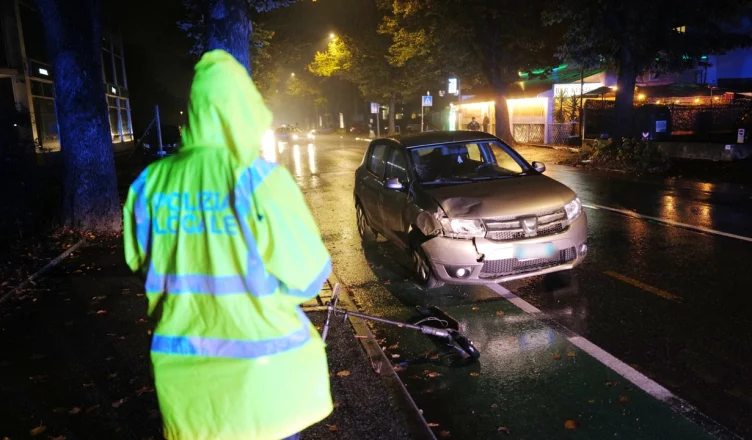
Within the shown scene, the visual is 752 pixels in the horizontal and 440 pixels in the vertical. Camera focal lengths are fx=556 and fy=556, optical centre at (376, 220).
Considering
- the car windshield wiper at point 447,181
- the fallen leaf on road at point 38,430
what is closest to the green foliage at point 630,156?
the car windshield wiper at point 447,181

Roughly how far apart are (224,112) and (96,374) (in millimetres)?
3574

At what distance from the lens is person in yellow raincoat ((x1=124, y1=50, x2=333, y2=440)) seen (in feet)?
5.69

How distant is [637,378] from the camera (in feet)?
13.6

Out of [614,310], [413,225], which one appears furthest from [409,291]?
[614,310]

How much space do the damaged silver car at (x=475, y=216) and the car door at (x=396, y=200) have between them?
13 mm

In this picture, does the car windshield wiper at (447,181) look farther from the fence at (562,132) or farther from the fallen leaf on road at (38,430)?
the fence at (562,132)

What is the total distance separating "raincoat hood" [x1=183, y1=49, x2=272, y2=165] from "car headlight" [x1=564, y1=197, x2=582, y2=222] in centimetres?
498

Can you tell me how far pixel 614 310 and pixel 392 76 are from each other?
4302 centimetres

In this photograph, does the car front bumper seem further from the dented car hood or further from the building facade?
the building facade

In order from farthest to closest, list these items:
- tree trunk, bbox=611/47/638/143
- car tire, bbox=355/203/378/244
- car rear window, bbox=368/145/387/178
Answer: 1. tree trunk, bbox=611/47/638/143
2. car tire, bbox=355/203/378/244
3. car rear window, bbox=368/145/387/178

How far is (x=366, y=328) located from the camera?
17.0ft

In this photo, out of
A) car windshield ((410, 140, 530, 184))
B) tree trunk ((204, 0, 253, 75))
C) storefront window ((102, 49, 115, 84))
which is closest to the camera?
car windshield ((410, 140, 530, 184))

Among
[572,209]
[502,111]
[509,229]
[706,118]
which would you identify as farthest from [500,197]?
[502,111]

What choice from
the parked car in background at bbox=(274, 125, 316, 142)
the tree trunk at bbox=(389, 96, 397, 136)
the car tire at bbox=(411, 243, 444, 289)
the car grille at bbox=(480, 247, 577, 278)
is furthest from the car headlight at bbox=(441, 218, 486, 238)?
the tree trunk at bbox=(389, 96, 397, 136)
